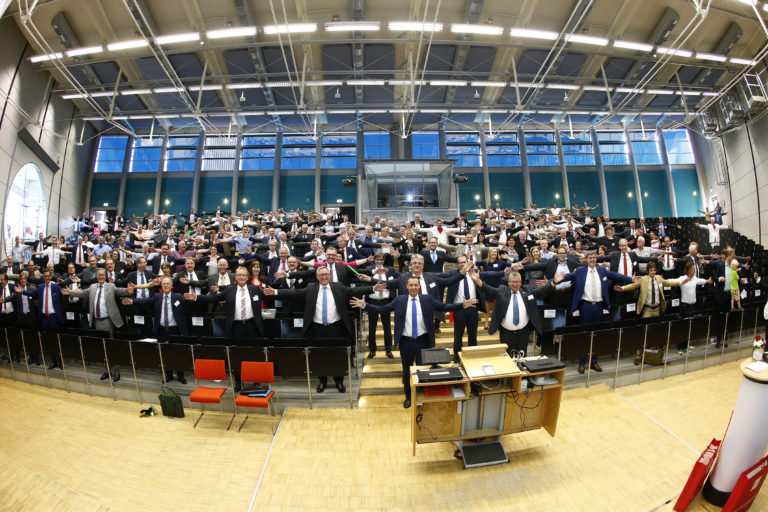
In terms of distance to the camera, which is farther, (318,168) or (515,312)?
(318,168)

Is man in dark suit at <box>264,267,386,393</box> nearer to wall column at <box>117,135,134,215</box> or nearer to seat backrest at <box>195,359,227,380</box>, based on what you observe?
seat backrest at <box>195,359,227,380</box>

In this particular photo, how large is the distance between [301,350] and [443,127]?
716 inches

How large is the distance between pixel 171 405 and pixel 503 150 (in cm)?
2091

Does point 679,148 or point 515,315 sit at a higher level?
point 679,148

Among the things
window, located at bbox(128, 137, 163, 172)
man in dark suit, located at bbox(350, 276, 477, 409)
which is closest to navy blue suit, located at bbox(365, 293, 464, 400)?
A: man in dark suit, located at bbox(350, 276, 477, 409)

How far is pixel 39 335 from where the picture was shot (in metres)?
5.54

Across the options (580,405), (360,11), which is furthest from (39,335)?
(360,11)

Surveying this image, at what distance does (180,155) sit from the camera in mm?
20281

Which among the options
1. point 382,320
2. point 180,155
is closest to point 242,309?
point 382,320

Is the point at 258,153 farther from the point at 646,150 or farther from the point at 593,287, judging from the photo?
the point at 646,150

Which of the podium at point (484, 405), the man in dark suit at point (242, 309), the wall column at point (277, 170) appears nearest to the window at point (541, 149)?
the wall column at point (277, 170)

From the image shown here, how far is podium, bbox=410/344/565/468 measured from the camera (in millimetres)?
3195

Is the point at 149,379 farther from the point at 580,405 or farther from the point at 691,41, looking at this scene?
the point at 691,41

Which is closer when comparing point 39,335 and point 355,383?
point 355,383
